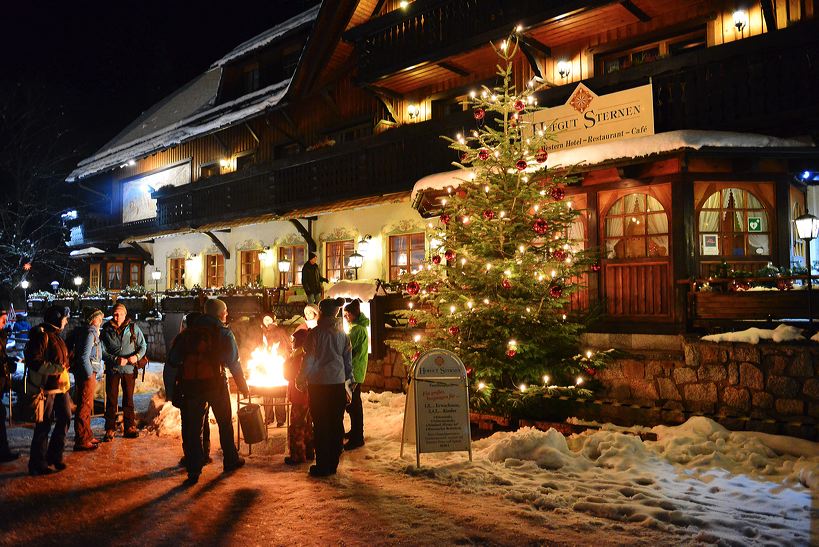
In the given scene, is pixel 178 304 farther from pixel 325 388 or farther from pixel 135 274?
pixel 325 388

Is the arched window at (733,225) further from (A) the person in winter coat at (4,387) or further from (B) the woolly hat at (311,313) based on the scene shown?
(A) the person in winter coat at (4,387)

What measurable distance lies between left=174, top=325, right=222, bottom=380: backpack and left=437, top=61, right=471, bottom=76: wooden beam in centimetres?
1079

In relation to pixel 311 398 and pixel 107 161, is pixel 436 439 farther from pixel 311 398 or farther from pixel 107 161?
pixel 107 161

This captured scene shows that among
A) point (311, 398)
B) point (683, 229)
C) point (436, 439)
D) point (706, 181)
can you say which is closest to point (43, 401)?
point (311, 398)

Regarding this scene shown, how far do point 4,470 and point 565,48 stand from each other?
13.5 meters

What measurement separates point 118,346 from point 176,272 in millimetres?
18337

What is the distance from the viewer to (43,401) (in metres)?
Result: 7.38

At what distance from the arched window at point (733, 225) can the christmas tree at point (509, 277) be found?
3463mm

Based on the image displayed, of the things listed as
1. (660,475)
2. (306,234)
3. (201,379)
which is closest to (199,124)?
(306,234)

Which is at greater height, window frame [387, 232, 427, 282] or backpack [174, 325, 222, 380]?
window frame [387, 232, 427, 282]

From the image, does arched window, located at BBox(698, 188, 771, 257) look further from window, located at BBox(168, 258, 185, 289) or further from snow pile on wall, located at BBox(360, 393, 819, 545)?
window, located at BBox(168, 258, 185, 289)

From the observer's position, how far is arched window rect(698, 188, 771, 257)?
36.0 feet

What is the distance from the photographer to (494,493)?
6125mm

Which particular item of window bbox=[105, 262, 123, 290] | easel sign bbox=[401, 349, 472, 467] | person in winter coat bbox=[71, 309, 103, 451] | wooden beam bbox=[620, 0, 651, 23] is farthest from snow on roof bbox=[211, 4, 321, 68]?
easel sign bbox=[401, 349, 472, 467]
